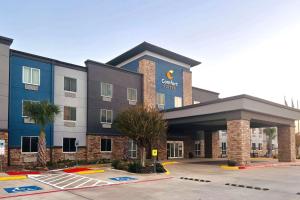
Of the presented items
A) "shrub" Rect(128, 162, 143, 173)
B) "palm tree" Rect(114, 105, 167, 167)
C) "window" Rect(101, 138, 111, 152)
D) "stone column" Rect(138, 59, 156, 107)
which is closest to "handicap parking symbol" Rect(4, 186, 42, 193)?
"shrub" Rect(128, 162, 143, 173)

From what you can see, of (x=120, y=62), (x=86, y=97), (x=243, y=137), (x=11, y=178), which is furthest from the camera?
(x=120, y=62)

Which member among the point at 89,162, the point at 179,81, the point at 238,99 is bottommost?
the point at 89,162

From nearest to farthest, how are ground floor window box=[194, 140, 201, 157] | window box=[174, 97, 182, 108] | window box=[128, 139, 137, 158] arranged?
window box=[128, 139, 137, 158] < window box=[174, 97, 182, 108] < ground floor window box=[194, 140, 201, 157]

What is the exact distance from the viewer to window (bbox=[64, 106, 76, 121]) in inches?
1292

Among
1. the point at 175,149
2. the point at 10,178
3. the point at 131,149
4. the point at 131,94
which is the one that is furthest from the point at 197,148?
the point at 10,178

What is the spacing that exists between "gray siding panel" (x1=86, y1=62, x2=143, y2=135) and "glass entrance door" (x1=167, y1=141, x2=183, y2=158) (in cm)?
782

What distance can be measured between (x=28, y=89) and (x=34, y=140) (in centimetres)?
499

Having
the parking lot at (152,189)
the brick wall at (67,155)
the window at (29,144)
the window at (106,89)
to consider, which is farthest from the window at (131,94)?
the parking lot at (152,189)

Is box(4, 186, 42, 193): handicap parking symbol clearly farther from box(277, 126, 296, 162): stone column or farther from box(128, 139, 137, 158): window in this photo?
box(277, 126, 296, 162): stone column

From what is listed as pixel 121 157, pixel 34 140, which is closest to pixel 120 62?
pixel 121 157

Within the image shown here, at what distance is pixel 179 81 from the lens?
4469 centimetres

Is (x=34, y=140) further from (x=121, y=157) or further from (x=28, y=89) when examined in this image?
(x=121, y=157)

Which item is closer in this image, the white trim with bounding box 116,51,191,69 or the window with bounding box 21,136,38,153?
the window with bounding box 21,136,38,153

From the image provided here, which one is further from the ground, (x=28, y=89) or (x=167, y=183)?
(x=28, y=89)
